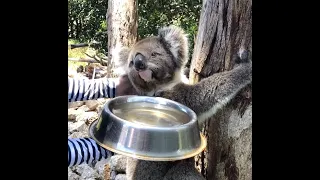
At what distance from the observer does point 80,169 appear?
5.12ft

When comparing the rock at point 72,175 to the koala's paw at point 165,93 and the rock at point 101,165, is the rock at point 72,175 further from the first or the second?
the koala's paw at point 165,93

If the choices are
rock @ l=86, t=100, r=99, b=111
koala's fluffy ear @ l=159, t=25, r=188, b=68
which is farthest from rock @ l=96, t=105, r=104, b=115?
koala's fluffy ear @ l=159, t=25, r=188, b=68

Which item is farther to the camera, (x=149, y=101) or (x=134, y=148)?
(x=149, y=101)

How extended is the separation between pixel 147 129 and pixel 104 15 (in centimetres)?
47

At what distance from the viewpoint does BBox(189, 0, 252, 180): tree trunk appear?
1604mm

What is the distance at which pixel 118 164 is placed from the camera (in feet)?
5.42

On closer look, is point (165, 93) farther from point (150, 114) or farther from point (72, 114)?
point (72, 114)

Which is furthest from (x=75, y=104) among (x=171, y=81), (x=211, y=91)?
(x=211, y=91)

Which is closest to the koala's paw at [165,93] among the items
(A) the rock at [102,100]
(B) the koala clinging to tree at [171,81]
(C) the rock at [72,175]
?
(B) the koala clinging to tree at [171,81]

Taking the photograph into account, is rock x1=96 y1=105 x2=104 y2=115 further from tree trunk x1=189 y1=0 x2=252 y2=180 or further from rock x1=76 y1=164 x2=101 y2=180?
A: tree trunk x1=189 y1=0 x2=252 y2=180

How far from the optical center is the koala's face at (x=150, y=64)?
1.64 metres
